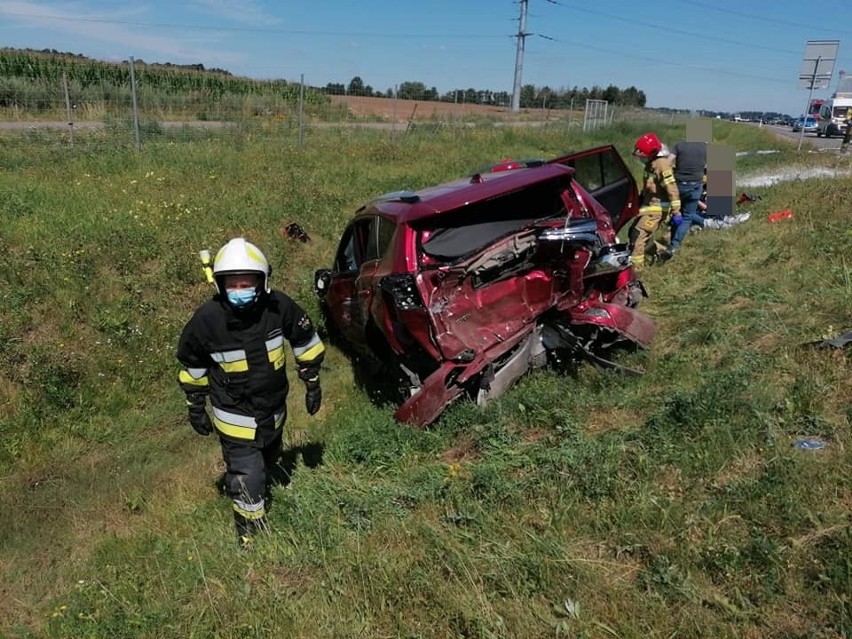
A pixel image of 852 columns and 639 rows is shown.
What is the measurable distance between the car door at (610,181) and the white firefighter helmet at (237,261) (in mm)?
4545

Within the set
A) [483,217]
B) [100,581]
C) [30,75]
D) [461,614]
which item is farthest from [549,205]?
[30,75]

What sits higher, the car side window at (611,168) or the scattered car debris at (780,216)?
→ the car side window at (611,168)

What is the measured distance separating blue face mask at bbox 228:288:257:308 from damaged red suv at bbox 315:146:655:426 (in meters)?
1.13

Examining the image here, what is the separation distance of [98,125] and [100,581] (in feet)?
40.9

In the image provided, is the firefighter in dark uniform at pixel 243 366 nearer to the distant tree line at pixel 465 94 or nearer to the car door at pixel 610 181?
the car door at pixel 610 181

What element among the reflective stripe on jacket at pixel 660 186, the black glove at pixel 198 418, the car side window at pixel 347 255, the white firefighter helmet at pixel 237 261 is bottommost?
the black glove at pixel 198 418

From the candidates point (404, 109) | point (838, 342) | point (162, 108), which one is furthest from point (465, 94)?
point (838, 342)

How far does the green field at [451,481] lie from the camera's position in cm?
244

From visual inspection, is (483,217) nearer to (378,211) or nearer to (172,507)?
(378,211)

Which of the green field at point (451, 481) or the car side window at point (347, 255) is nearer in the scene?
the green field at point (451, 481)

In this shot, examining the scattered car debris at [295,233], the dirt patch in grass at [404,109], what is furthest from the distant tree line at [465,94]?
the scattered car debris at [295,233]

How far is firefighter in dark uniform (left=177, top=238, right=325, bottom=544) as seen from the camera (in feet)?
10.8

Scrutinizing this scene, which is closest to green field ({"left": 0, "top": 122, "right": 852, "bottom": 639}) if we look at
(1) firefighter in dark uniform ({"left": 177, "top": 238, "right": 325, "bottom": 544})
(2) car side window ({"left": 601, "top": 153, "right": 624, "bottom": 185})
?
(1) firefighter in dark uniform ({"left": 177, "top": 238, "right": 325, "bottom": 544})

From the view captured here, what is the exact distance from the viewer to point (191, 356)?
3.36m
